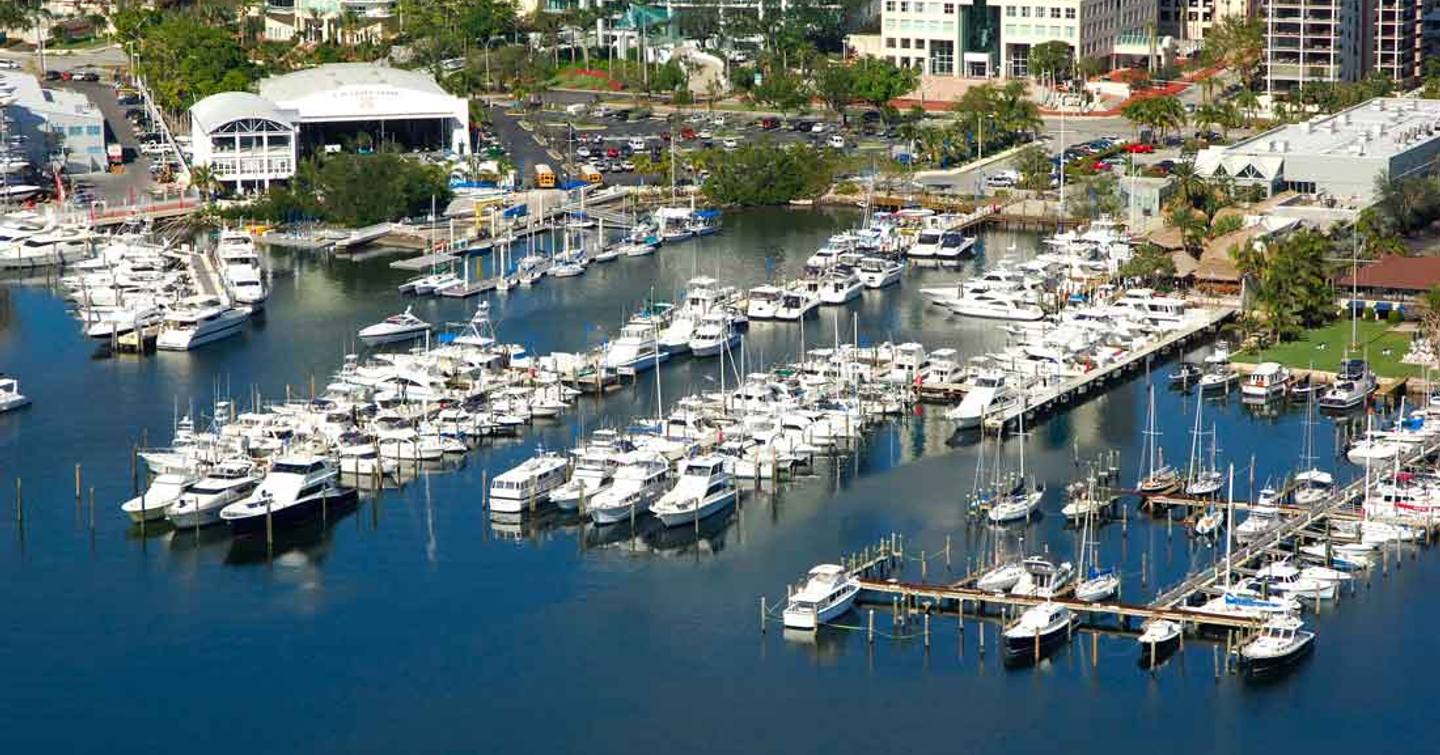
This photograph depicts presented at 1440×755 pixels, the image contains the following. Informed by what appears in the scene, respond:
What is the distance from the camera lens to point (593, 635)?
1578 inches

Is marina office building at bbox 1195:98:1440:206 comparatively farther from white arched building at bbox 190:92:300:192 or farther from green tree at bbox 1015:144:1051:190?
white arched building at bbox 190:92:300:192

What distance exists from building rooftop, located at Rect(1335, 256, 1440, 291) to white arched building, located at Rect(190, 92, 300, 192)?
101ft

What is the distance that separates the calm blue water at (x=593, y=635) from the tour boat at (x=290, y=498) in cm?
48

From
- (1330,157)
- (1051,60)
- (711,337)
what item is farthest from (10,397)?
(1051,60)

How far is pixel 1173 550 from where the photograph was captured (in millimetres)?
42750

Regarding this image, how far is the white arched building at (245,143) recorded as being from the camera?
75.0 metres

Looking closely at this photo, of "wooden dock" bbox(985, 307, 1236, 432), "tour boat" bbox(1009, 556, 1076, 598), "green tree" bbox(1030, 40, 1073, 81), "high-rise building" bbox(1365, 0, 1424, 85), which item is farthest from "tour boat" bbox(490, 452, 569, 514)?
"high-rise building" bbox(1365, 0, 1424, 85)

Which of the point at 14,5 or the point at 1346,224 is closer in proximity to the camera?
the point at 1346,224

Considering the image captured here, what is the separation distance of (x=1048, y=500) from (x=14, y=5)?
2744 inches

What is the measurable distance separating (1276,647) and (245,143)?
43717 mm

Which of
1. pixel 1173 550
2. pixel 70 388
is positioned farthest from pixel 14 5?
pixel 1173 550

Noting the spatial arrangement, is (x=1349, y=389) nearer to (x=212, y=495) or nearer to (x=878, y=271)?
(x=878, y=271)

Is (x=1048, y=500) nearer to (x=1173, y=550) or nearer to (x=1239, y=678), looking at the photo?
(x=1173, y=550)

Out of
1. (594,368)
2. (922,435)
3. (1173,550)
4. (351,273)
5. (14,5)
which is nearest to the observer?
(1173,550)
